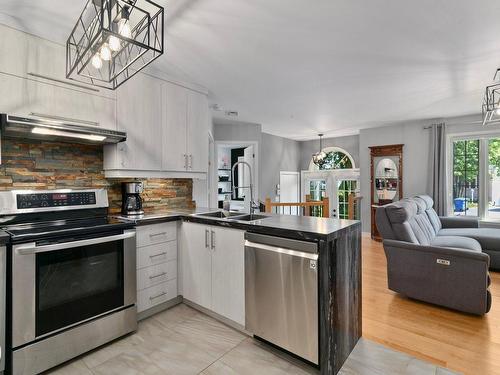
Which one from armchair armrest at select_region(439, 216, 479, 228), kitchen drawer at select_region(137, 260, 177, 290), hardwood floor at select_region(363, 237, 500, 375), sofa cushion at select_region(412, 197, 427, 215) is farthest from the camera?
armchair armrest at select_region(439, 216, 479, 228)

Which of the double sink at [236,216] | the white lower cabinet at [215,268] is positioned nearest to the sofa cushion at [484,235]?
the double sink at [236,216]

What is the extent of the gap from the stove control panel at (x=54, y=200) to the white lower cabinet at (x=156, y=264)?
0.55 m

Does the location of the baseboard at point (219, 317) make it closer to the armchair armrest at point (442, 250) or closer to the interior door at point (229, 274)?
the interior door at point (229, 274)

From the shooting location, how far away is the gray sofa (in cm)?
256

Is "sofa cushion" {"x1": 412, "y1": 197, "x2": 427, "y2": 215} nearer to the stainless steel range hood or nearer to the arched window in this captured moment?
the arched window

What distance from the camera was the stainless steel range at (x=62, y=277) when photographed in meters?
1.71

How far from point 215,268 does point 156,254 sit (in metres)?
0.61

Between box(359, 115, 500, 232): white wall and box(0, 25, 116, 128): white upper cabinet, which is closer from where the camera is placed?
box(0, 25, 116, 128): white upper cabinet

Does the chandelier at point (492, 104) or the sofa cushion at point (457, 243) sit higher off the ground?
the chandelier at point (492, 104)

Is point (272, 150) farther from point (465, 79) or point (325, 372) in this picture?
point (325, 372)

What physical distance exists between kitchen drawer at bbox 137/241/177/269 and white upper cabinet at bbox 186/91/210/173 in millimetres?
968

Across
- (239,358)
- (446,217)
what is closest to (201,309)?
(239,358)

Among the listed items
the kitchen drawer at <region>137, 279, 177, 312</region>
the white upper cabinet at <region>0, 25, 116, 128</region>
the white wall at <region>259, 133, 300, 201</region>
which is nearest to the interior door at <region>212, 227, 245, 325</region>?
the kitchen drawer at <region>137, 279, 177, 312</region>

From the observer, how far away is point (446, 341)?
2176mm
